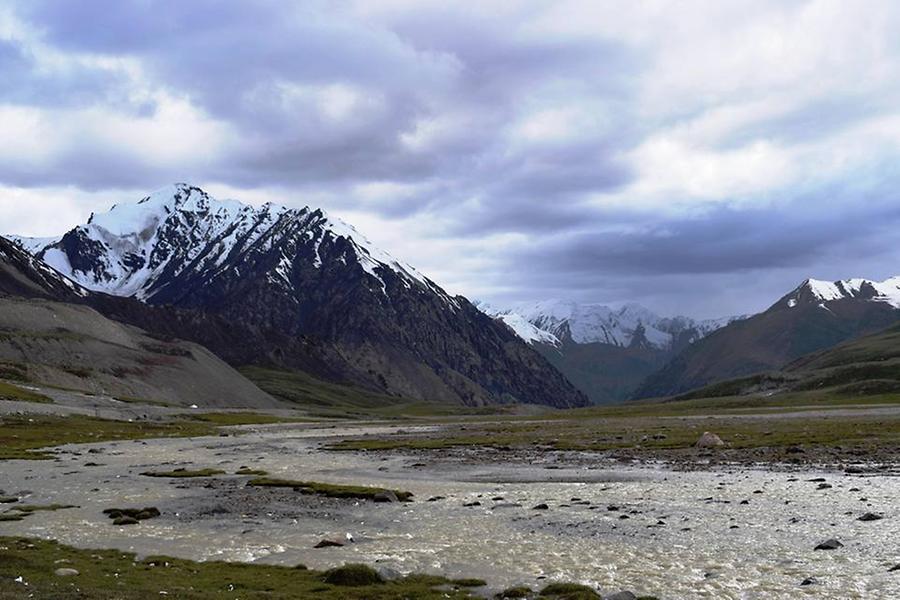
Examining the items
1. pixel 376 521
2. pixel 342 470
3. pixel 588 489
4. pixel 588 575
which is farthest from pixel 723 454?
pixel 588 575

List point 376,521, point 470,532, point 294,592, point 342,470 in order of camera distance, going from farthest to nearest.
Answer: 1. point 342,470
2. point 376,521
3. point 470,532
4. point 294,592

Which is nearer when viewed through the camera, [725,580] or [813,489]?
[725,580]

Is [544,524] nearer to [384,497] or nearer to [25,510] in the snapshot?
[384,497]

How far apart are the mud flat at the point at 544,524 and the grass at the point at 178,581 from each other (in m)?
2.05

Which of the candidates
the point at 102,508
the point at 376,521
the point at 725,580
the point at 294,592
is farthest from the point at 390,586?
the point at 102,508

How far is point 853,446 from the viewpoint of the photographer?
6900cm

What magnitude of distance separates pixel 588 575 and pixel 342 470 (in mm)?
44714

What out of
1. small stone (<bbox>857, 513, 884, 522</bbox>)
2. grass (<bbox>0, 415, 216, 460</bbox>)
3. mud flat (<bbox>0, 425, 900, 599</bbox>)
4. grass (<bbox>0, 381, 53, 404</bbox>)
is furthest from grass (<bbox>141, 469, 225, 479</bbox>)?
grass (<bbox>0, 381, 53, 404</bbox>)

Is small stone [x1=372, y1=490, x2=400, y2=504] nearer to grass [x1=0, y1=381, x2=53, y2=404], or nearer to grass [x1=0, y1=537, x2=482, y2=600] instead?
grass [x1=0, y1=537, x2=482, y2=600]

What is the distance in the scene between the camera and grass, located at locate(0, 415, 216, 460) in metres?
90.8

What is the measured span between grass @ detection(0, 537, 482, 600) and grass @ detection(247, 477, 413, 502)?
1927cm

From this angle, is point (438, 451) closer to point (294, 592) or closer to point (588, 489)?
point (588, 489)

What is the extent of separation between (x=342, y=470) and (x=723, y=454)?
3066cm

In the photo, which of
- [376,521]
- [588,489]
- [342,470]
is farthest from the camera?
[342,470]
